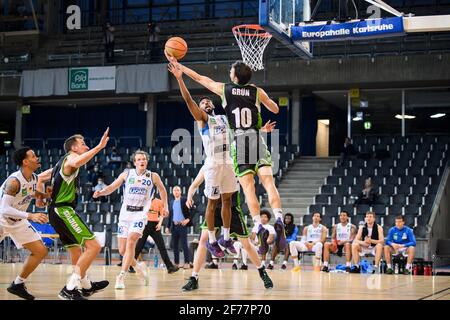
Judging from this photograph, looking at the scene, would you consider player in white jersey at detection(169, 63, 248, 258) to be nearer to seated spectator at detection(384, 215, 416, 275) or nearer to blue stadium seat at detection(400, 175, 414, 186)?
seated spectator at detection(384, 215, 416, 275)

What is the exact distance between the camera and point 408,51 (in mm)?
25688

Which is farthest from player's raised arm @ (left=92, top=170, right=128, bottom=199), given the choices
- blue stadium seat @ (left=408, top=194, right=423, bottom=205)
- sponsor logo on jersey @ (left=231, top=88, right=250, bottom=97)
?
blue stadium seat @ (left=408, top=194, right=423, bottom=205)

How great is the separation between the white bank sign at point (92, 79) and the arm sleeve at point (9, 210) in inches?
749

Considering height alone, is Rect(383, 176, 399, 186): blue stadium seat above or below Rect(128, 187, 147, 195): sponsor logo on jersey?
above

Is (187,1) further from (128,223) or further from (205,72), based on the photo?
(128,223)

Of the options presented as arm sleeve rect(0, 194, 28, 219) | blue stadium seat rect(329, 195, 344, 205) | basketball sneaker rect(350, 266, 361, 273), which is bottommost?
basketball sneaker rect(350, 266, 361, 273)

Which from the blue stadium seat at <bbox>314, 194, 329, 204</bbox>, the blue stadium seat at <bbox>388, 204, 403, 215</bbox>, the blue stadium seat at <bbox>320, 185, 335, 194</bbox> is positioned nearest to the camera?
the blue stadium seat at <bbox>388, 204, 403, 215</bbox>

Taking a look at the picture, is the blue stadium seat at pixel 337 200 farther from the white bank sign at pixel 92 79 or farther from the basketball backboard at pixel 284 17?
the white bank sign at pixel 92 79

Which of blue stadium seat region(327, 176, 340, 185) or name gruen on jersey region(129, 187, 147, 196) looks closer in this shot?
name gruen on jersey region(129, 187, 147, 196)

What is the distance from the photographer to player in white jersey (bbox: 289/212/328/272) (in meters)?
17.5

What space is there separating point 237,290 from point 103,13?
23.9 meters

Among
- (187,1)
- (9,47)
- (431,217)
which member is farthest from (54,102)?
(431,217)

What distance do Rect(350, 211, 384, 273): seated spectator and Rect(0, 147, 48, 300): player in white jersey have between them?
9.58 metres

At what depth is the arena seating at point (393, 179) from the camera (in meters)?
21.2
